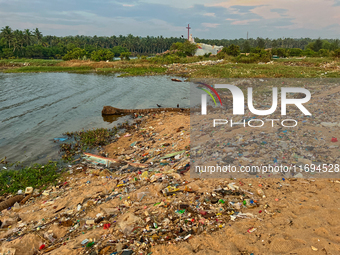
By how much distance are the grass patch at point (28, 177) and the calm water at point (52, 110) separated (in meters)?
0.78

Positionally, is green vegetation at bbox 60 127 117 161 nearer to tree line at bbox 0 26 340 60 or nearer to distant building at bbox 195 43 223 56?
tree line at bbox 0 26 340 60

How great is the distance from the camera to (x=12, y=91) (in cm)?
1916

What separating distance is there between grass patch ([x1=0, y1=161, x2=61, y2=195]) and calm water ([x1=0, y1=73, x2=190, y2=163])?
0.78m

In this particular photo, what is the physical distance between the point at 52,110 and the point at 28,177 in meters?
8.23

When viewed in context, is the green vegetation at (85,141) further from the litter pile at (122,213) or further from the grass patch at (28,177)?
the litter pile at (122,213)

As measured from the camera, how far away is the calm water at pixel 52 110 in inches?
331

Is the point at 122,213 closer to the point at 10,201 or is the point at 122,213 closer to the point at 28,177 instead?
the point at 10,201

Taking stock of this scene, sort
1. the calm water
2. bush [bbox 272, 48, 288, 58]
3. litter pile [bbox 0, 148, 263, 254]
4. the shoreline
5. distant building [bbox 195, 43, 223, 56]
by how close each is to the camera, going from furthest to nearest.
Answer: distant building [bbox 195, 43, 223, 56]
bush [bbox 272, 48, 288, 58]
the calm water
litter pile [bbox 0, 148, 263, 254]
the shoreline

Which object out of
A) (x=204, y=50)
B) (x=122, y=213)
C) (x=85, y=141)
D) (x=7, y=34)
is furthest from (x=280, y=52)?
(x=7, y=34)

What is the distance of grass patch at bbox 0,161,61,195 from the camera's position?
19.3 ft

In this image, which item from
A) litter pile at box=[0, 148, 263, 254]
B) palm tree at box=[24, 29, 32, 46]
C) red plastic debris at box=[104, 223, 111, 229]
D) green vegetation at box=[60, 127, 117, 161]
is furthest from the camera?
palm tree at box=[24, 29, 32, 46]

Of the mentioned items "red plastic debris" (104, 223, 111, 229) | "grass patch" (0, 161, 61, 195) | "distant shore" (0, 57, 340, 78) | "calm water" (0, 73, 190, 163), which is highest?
"distant shore" (0, 57, 340, 78)

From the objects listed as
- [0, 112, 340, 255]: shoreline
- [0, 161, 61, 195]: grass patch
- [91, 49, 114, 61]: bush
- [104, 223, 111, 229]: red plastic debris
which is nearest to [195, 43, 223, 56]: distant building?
[91, 49, 114, 61]: bush

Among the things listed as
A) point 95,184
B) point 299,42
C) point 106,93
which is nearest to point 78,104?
point 106,93
